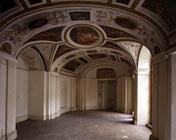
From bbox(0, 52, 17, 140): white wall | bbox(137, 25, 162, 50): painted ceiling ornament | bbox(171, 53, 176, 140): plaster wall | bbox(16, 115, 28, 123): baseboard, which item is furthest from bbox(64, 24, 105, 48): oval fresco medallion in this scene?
bbox(16, 115, 28, 123): baseboard

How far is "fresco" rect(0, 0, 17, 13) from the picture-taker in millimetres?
6591

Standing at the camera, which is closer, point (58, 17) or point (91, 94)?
point (58, 17)

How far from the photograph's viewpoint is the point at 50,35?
36.1ft

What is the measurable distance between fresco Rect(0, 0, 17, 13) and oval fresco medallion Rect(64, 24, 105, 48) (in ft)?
12.1

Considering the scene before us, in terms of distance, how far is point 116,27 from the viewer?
934 cm

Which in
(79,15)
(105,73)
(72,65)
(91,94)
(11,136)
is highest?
(79,15)

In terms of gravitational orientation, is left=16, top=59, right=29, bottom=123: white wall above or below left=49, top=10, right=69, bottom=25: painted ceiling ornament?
below

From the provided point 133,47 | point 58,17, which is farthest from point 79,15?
point 133,47

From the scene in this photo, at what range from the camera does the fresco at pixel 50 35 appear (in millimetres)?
10344

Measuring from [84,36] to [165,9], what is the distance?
5916 mm

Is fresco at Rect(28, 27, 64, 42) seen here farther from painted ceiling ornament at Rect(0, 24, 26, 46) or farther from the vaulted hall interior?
painted ceiling ornament at Rect(0, 24, 26, 46)

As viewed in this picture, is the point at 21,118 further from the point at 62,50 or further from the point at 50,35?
the point at 50,35

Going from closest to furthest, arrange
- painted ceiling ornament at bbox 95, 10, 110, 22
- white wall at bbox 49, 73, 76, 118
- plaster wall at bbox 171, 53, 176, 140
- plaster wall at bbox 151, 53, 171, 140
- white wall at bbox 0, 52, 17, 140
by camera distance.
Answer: plaster wall at bbox 171, 53, 176, 140 → plaster wall at bbox 151, 53, 171, 140 → painted ceiling ornament at bbox 95, 10, 110, 22 → white wall at bbox 0, 52, 17, 140 → white wall at bbox 49, 73, 76, 118

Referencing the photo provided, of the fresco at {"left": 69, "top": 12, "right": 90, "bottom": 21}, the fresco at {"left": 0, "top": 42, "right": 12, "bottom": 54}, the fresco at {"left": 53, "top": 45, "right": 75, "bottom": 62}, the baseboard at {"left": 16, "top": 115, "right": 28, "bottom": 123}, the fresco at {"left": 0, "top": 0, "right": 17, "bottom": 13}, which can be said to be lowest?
the baseboard at {"left": 16, "top": 115, "right": 28, "bottom": 123}
